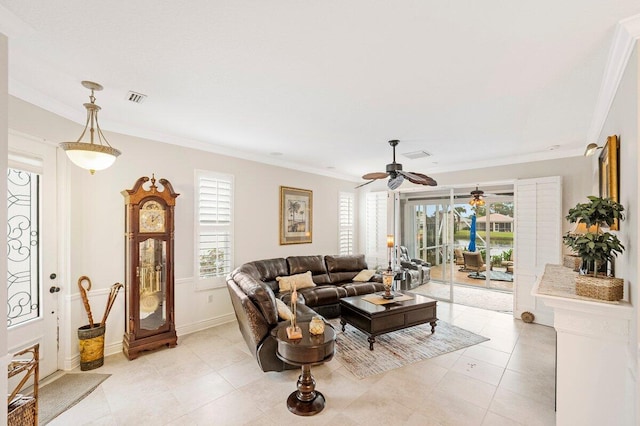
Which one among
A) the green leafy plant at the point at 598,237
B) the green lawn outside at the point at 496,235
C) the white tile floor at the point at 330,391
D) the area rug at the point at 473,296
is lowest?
the area rug at the point at 473,296

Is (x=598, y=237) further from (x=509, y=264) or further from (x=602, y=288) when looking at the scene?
(x=509, y=264)

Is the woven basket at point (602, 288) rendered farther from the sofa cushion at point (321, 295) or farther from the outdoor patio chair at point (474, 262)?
the outdoor patio chair at point (474, 262)

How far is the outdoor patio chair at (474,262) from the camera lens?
7.36 m

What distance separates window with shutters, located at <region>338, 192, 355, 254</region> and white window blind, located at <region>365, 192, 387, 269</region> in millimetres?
408

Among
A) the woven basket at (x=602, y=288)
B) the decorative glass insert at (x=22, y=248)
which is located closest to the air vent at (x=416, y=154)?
the woven basket at (x=602, y=288)

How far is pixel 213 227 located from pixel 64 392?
7.94ft

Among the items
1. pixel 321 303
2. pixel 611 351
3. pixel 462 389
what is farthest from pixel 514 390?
pixel 321 303

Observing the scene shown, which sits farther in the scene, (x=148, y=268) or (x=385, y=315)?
(x=385, y=315)

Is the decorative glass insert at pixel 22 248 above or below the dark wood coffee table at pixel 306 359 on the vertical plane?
above

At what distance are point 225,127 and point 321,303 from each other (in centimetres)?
303

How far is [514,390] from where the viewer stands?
2727 mm

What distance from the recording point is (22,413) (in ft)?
6.13

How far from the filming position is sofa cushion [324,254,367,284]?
18.3 ft

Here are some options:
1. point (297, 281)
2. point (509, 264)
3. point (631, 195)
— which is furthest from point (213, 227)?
point (509, 264)
